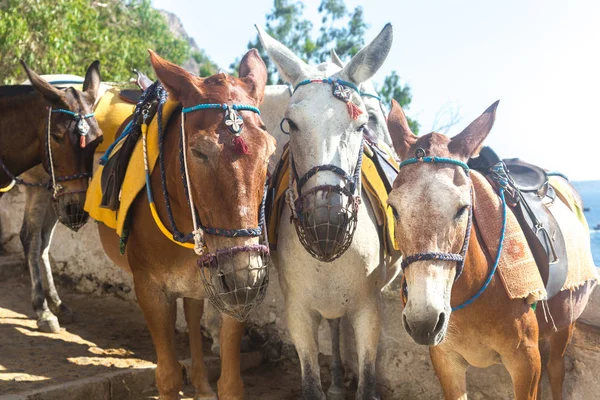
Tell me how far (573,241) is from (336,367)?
1869 mm

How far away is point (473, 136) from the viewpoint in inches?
101

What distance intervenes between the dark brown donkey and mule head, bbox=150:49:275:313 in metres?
1.86

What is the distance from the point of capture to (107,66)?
12.5m

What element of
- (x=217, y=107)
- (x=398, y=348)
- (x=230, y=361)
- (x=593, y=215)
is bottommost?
(x=398, y=348)

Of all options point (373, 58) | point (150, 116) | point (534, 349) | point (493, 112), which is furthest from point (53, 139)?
point (534, 349)

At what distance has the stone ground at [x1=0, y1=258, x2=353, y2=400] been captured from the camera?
4.26 meters

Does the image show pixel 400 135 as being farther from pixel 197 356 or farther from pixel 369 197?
pixel 197 356

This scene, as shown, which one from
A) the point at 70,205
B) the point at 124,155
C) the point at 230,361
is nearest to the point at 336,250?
the point at 230,361

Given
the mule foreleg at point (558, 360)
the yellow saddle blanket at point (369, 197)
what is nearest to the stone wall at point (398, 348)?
the mule foreleg at point (558, 360)

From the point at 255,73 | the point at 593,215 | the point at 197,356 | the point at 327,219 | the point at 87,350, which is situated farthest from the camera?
the point at 593,215

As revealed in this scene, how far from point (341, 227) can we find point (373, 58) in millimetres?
983

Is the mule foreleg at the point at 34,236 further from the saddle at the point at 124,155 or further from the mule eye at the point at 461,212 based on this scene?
the mule eye at the point at 461,212

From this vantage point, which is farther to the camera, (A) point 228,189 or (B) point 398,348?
(B) point 398,348

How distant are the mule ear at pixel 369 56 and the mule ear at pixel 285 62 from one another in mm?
254
